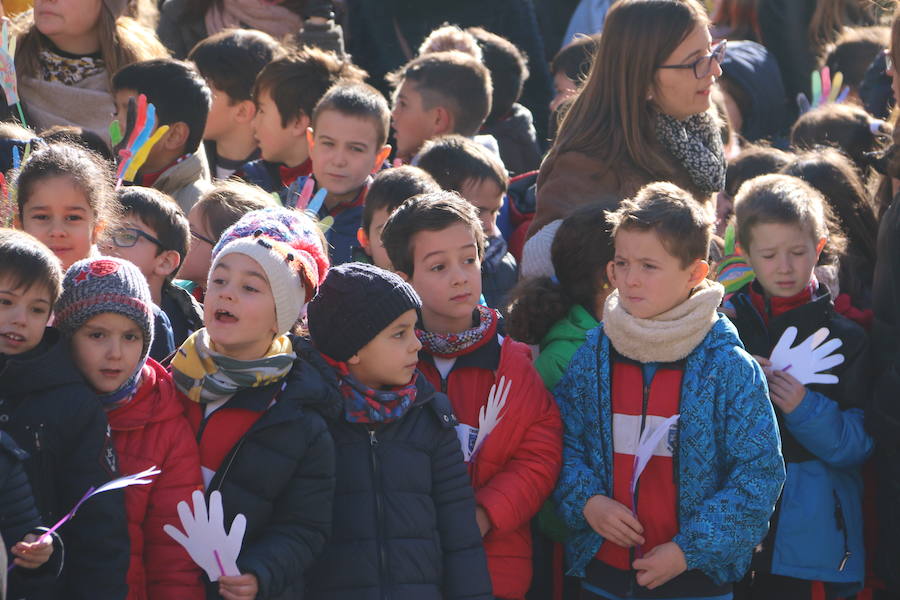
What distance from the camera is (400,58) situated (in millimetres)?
7469

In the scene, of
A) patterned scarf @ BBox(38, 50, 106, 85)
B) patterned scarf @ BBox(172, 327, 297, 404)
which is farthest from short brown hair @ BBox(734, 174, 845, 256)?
patterned scarf @ BBox(38, 50, 106, 85)

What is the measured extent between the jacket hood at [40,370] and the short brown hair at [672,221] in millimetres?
1632

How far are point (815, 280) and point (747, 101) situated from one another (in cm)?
336

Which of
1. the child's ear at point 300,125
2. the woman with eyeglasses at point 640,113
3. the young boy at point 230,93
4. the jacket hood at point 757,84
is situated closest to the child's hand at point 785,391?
the woman with eyeglasses at point 640,113

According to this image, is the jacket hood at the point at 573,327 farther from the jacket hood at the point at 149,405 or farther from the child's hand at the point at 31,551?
the child's hand at the point at 31,551

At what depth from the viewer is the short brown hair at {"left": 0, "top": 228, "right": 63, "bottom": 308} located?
283 cm

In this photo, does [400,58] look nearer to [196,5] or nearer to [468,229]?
[196,5]

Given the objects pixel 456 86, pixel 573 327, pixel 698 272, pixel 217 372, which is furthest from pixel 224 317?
pixel 456 86

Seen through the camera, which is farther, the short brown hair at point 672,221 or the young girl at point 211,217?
the young girl at point 211,217

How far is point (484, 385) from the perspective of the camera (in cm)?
353

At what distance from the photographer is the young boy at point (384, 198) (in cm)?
416

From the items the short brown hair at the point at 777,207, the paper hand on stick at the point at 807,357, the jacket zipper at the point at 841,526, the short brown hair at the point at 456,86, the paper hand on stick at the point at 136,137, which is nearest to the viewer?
the paper hand on stick at the point at 807,357

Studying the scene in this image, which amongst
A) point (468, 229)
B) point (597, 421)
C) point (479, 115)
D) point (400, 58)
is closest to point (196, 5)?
point (400, 58)

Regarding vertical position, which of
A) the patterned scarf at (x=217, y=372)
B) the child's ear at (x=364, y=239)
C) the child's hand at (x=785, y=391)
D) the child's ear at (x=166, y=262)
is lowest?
the child's hand at (x=785, y=391)
